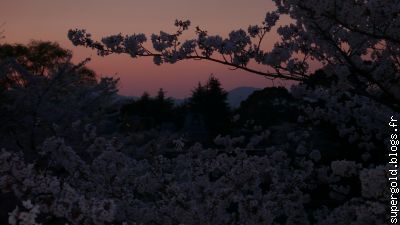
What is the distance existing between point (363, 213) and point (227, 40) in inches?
120

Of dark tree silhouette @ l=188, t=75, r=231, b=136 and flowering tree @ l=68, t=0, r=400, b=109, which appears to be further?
dark tree silhouette @ l=188, t=75, r=231, b=136

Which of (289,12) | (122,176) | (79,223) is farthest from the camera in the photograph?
(122,176)

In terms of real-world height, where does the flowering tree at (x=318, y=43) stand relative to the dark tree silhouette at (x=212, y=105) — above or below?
below

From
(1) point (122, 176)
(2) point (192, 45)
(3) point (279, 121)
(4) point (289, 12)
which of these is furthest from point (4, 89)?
(3) point (279, 121)

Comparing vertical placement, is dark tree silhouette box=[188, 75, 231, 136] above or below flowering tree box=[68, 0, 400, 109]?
above

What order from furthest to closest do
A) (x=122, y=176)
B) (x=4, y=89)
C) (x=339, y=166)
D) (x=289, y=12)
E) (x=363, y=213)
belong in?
(x=4, y=89) < (x=122, y=176) < (x=289, y=12) < (x=339, y=166) < (x=363, y=213)

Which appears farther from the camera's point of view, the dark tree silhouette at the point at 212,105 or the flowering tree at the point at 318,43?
the dark tree silhouette at the point at 212,105

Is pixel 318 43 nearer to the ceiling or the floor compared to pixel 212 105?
nearer to the floor

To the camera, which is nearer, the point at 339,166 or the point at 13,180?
the point at 13,180

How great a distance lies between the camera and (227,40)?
23.2 feet

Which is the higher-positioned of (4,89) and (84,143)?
(4,89)

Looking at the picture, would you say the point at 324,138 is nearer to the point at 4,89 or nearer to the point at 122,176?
the point at 4,89

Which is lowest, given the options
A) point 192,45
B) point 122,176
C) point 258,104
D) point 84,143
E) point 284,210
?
point 284,210

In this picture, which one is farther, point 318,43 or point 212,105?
point 212,105
